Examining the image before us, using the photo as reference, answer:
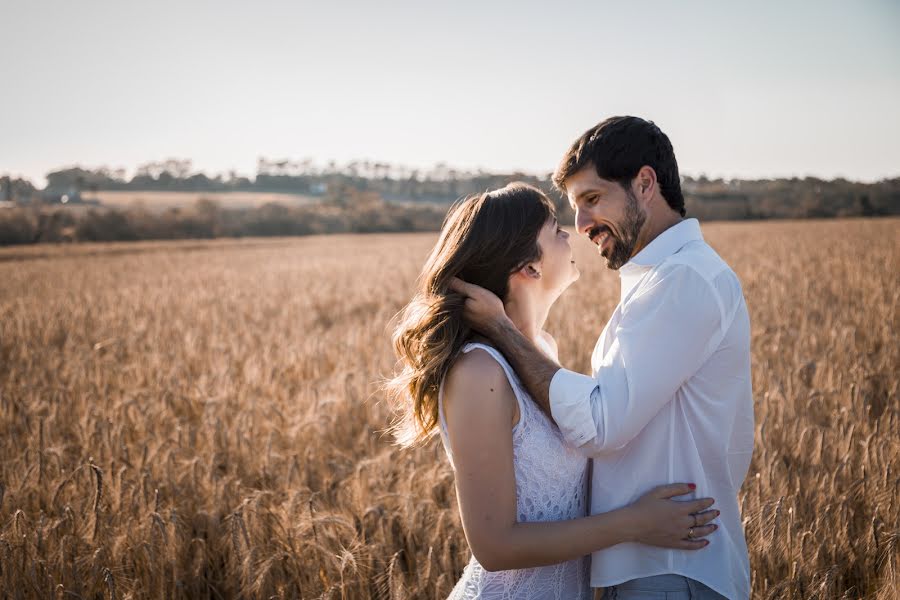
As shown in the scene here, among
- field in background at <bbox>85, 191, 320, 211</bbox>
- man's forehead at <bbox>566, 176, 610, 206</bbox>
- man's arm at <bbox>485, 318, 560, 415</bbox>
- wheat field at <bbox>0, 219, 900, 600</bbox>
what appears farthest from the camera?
field in background at <bbox>85, 191, 320, 211</bbox>

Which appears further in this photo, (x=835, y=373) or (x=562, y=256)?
(x=835, y=373)

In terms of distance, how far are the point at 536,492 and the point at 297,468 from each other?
221 cm

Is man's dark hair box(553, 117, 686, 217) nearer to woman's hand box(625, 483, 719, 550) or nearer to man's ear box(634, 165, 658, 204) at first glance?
man's ear box(634, 165, 658, 204)

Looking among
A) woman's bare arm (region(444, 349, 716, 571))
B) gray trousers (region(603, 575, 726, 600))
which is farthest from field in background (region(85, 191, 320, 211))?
gray trousers (region(603, 575, 726, 600))

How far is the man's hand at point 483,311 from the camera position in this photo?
5.43 feet

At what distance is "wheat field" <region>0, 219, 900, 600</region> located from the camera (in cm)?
237

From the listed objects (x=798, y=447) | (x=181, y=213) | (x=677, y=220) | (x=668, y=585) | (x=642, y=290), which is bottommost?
(x=798, y=447)

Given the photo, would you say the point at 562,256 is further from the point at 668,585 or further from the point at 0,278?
the point at 0,278

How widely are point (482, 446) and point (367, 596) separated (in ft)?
4.23

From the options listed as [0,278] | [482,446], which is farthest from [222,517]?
[0,278]

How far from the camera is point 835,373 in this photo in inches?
181

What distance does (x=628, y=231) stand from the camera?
192 cm

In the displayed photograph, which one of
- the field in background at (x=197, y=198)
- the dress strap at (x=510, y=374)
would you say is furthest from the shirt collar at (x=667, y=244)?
the field in background at (x=197, y=198)

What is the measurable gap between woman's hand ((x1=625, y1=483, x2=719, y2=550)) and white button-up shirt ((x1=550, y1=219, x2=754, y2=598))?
6cm
